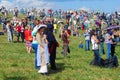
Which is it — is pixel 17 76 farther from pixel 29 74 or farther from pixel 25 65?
pixel 25 65

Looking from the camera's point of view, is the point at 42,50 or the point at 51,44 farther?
Result: the point at 51,44

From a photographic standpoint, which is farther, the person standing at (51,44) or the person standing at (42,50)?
the person standing at (51,44)

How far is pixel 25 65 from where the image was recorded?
18.3m

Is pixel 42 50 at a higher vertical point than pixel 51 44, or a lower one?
lower

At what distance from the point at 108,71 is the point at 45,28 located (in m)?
4.22

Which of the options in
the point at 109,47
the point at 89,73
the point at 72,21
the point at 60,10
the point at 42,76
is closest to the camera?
the point at 42,76

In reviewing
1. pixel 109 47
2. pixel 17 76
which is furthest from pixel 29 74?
pixel 109 47

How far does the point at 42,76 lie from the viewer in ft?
50.2

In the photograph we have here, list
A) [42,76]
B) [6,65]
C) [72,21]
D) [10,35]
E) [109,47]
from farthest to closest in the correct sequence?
[72,21], [10,35], [109,47], [6,65], [42,76]

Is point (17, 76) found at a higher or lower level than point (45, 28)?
lower

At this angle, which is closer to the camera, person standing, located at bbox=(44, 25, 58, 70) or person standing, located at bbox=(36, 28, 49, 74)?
person standing, located at bbox=(36, 28, 49, 74)

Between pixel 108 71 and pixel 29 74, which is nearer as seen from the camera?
pixel 29 74

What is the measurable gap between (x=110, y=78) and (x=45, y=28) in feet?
11.6

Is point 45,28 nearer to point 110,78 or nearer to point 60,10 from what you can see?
point 110,78
